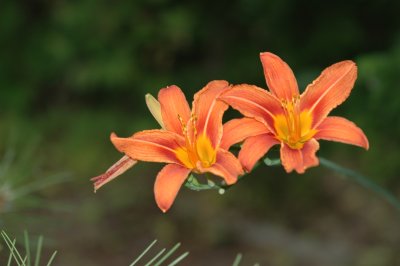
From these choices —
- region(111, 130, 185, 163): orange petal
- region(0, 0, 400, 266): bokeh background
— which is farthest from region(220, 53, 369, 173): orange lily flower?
region(0, 0, 400, 266): bokeh background

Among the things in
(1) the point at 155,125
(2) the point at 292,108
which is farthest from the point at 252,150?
(1) the point at 155,125

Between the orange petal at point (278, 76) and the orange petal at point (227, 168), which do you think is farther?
the orange petal at point (278, 76)

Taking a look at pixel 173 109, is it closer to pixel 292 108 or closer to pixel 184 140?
pixel 184 140

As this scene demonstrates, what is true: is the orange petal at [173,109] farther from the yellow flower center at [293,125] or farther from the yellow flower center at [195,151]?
the yellow flower center at [293,125]

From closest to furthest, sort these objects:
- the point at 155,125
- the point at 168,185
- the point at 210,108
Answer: the point at 168,185, the point at 210,108, the point at 155,125

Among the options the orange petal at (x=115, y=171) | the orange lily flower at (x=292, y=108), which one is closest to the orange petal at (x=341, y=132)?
the orange lily flower at (x=292, y=108)

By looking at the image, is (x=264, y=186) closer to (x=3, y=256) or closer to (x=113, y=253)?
(x=113, y=253)

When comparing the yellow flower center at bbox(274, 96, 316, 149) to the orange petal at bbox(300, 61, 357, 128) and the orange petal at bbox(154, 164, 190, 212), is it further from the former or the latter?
the orange petal at bbox(154, 164, 190, 212)
